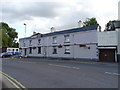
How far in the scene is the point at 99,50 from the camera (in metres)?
23.8

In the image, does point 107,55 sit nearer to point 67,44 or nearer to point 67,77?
point 67,44

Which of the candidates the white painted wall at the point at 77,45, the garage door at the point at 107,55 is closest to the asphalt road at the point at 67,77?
the garage door at the point at 107,55

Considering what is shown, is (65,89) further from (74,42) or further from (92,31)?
(74,42)

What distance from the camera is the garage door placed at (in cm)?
2303

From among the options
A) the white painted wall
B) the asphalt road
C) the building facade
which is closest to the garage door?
the building facade

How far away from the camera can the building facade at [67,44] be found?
79.6 ft

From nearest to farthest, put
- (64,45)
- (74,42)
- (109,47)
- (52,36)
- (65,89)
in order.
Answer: (65,89), (109,47), (74,42), (64,45), (52,36)

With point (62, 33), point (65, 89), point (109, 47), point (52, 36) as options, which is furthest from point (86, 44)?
point (65, 89)

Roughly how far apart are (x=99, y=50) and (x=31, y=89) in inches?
757

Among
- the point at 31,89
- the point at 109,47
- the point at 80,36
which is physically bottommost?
the point at 31,89

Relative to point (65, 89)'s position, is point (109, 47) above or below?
above

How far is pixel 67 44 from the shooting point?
93.4ft

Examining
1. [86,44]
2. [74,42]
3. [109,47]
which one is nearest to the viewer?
[109,47]

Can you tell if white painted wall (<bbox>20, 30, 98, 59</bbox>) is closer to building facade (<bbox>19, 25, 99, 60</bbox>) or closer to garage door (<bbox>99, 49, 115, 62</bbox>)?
building facade (<bbox>19, 25, 99, 60</bbox>)
